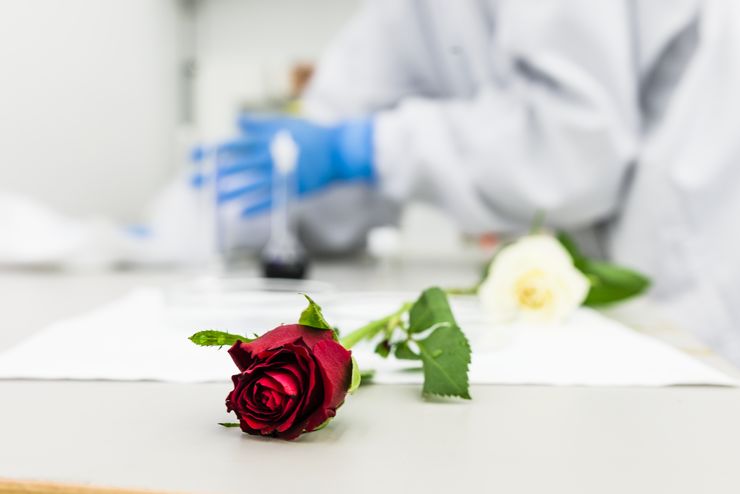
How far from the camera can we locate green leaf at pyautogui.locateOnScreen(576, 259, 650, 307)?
631mm

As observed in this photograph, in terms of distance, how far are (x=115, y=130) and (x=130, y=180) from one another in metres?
0.17

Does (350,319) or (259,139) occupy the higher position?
(259,139)

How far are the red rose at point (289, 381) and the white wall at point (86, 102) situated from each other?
3.74 feet

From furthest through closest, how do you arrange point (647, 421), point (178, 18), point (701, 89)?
point (178, 18) → point (701, 89) → point (647, 421)

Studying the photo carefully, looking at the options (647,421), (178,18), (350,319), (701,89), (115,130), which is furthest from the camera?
(178,18)

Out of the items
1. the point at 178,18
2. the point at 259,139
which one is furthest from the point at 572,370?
the point at 178,18

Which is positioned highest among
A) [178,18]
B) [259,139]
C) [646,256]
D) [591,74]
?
[178,18]

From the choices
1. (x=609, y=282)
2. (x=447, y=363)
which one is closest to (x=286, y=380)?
(x=447, y=363)

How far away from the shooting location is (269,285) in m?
0.63

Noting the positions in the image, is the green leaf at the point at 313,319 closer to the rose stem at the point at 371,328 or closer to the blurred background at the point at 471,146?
the rose stem at the point at 371,328

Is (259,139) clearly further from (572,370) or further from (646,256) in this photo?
(572,370)

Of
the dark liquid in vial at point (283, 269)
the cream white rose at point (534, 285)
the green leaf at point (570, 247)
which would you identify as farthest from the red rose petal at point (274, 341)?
the dark liquid in vial at point (283, 269)

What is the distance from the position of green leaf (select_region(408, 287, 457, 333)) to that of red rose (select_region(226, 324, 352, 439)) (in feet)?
0.35

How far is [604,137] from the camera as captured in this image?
93 centimetres
